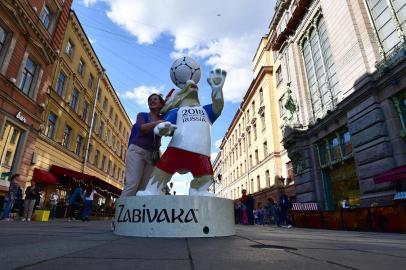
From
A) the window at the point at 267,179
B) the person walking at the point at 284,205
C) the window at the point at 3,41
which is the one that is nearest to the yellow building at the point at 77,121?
the window at the point at 3,41

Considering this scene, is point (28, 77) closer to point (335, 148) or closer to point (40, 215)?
point (40, 215)

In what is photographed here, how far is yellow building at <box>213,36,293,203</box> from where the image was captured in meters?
21.6

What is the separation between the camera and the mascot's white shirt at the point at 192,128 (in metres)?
3.57

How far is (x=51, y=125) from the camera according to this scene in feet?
53.3

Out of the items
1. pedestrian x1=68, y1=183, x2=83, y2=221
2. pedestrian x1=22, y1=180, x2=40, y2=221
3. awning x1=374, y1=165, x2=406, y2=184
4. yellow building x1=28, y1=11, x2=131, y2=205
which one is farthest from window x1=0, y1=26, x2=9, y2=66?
awning x1=374, y1=165, x2=406, y2=184

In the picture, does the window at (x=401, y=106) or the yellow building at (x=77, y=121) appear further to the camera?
the yellow building at (x=77, y=121)

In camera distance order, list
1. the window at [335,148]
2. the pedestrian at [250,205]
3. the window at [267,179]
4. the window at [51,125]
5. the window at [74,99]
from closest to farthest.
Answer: the window at [335,148], the pedestrian at [250,205], the window at [51,125], the window at [74,99], the window at [267,179]

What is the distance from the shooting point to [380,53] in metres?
9.98

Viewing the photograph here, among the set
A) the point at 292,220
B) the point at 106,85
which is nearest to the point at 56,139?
the point at 106,85

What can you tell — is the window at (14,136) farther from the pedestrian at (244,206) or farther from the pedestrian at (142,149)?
the pedestrian at (142,149)

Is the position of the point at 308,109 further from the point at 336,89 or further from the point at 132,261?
the point at 132,261

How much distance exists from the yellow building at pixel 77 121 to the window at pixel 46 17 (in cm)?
202

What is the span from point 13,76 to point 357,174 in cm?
1501

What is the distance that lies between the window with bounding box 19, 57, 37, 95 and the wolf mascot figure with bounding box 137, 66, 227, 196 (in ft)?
40.0
